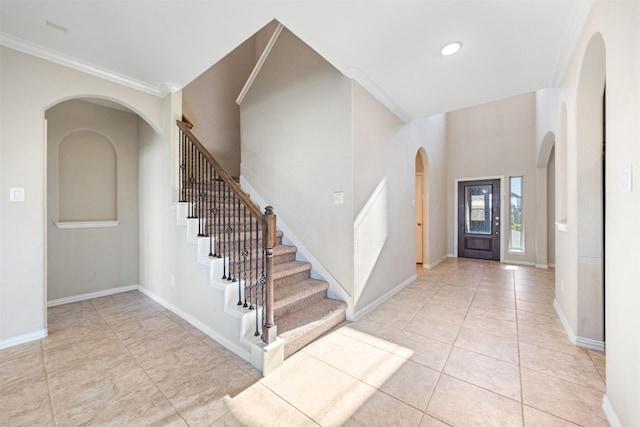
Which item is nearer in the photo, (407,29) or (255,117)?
(407,29)

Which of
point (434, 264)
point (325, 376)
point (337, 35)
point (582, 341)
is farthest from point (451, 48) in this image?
point (434, 264)

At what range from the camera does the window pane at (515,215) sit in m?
5.89

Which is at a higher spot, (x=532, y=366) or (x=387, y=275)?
(x=387, y=275)

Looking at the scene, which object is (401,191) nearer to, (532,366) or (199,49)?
(532,366)

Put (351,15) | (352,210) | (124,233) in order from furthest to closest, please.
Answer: (124,233) → (352,210) → (351,15)

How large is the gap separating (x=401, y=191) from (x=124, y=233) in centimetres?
429

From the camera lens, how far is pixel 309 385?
1.82 meters

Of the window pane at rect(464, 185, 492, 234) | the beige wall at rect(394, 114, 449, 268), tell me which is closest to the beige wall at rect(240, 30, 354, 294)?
the beige wall at rect(394, 114, 449, 268)

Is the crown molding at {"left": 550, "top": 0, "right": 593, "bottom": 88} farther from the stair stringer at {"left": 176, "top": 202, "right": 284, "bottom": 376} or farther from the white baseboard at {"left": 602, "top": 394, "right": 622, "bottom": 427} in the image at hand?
the stair stringer at {"left": 176, "top": 202, "right": 284, "bottom": 376}

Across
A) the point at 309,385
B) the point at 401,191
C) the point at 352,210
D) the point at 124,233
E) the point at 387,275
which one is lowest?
the point at 309,385

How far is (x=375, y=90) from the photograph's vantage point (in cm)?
314

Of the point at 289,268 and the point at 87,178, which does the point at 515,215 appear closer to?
the point at 289,268

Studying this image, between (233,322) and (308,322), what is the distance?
0.69 metres

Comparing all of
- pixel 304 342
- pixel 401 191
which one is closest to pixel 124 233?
pixel 304 342
